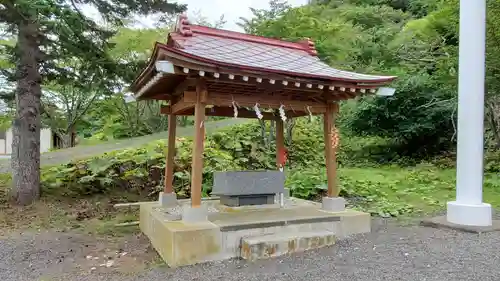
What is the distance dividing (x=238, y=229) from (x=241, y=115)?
2.21 meters

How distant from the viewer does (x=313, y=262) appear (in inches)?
154

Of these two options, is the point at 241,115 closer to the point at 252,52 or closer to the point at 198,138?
the point at 252,52

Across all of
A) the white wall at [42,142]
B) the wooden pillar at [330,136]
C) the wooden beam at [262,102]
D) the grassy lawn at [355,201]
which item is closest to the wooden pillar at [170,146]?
the grassy lawn at [355,201]

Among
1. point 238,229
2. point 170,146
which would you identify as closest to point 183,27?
point 170,146

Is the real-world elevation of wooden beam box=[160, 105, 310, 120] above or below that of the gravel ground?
above

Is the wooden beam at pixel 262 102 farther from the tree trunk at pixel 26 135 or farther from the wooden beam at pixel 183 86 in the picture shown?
the tree trunk at pixel 26 135

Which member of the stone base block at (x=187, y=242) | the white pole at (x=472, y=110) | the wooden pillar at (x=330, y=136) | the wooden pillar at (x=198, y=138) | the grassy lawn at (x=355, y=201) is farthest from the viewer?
the grassy lawn at (x=355, y=201)

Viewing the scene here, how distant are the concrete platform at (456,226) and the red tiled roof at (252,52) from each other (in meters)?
2.21

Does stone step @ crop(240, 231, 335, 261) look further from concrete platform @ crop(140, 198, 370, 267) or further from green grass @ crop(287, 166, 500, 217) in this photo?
green grass @ crop(287, 166, 500, 217)

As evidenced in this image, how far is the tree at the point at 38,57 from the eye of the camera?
239 inches

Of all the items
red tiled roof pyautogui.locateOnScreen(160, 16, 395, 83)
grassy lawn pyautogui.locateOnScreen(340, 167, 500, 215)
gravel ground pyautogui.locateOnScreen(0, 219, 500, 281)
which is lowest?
gravel ground pyautogui.locateOnScreen(0, 219, 500, 281)

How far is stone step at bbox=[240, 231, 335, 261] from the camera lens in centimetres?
411

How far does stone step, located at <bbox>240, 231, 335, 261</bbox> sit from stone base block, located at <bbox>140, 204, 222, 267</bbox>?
0.34 m

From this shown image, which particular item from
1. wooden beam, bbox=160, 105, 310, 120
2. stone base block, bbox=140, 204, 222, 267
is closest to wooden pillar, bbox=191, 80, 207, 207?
stone base block, bbox=140, 204, 222, 267
